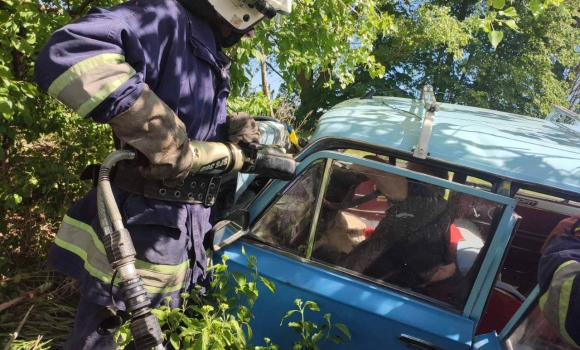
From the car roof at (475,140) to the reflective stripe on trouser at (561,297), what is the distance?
389mm

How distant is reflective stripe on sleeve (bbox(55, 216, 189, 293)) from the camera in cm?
174

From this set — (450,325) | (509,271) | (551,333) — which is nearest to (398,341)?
(450,325)

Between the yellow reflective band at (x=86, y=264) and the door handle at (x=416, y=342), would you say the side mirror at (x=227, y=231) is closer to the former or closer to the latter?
the yellow reflective band at (x=86, y=264)

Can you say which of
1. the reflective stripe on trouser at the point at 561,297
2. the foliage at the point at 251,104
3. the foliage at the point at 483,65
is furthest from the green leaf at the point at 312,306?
the foliage at the point at 483,65

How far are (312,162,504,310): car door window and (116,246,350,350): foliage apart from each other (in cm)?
31

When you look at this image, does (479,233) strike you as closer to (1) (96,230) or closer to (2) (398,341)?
(2) (398,341)

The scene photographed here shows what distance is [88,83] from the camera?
1.43 m

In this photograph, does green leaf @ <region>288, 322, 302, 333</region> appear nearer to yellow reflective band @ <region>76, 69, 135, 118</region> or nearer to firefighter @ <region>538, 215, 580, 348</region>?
firefighter @ <region>538, 215, 580, 348</region>

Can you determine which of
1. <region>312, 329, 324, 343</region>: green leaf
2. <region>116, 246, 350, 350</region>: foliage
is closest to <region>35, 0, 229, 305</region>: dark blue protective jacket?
<region>116, 246, 350, 350</region>: foliage

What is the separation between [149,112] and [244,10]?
661mm

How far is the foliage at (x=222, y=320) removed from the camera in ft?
5.36

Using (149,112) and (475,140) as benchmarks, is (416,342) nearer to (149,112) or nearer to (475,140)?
(475,140)

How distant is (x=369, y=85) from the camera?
11180 millimetres

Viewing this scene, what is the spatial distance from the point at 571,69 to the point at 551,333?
13949 mm
